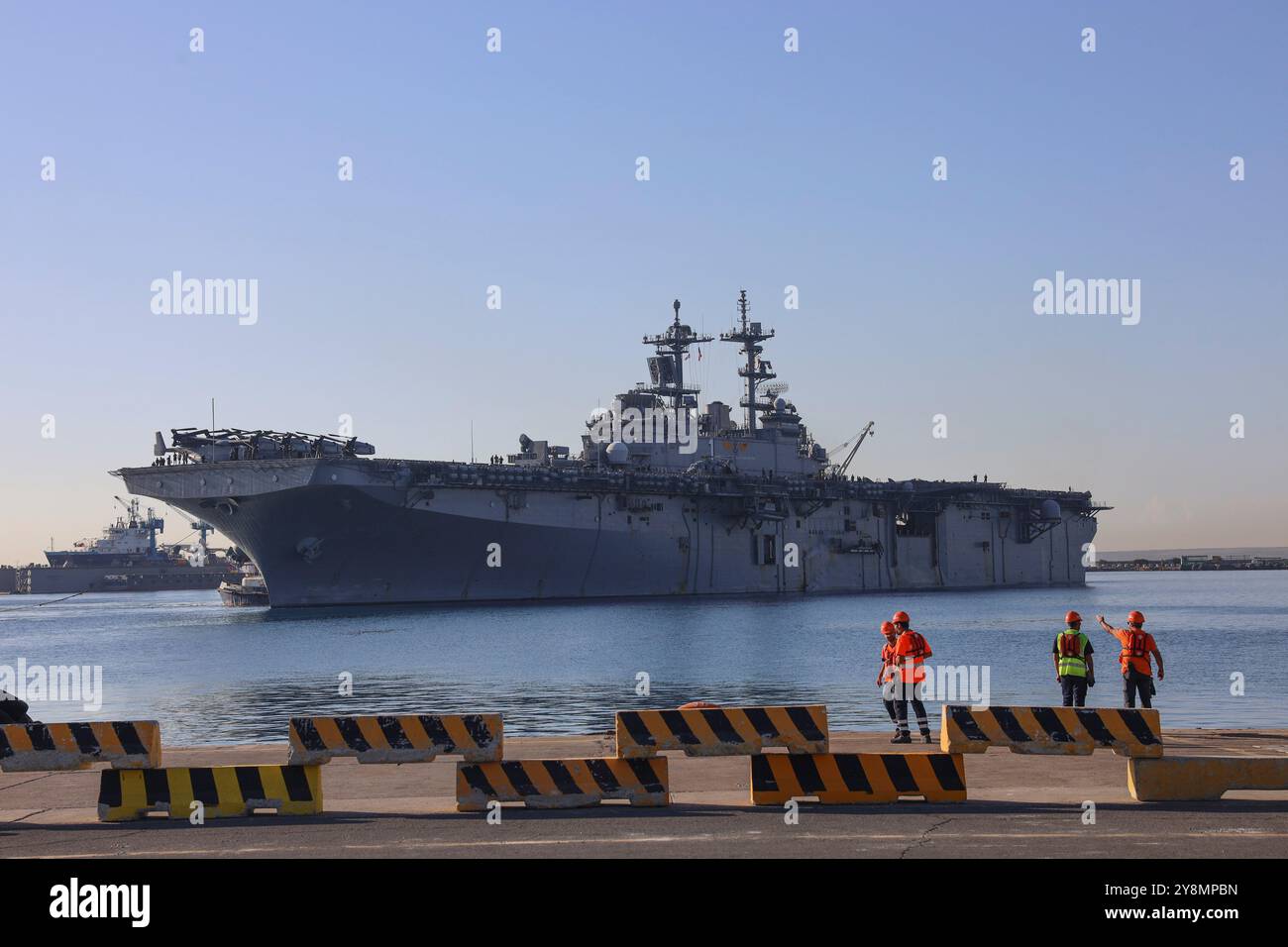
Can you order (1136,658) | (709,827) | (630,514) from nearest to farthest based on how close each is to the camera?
(709,827) → (1136,658) → (630,514)

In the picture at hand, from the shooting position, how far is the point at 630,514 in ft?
194

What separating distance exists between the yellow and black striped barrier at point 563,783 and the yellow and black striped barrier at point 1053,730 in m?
2.45

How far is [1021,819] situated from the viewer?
1022 centimetres

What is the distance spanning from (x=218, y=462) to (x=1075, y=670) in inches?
1554

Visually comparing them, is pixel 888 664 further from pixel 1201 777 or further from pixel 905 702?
pixel 1201 777

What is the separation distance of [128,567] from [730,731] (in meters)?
149

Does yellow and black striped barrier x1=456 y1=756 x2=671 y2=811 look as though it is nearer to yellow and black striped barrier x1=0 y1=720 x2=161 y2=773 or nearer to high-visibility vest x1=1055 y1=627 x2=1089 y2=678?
yellow and black striped barrier x1=0 y1=720 x2=161 y2=773

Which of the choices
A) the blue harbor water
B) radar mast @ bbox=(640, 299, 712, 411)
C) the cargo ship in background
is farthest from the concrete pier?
the cargo ship in background

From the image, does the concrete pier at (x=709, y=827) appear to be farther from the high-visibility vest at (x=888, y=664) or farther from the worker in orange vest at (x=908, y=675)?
the high-visibility vest at (x=888, y=664)

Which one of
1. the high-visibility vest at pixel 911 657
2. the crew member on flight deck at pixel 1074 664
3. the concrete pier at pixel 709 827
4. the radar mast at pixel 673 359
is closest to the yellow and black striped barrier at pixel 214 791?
the concrete pier at pixel 709 827

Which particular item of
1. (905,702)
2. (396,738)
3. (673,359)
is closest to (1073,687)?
(905,702)

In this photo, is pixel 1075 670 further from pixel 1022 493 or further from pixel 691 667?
pixel 1022 493

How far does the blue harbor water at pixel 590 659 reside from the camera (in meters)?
24.7
